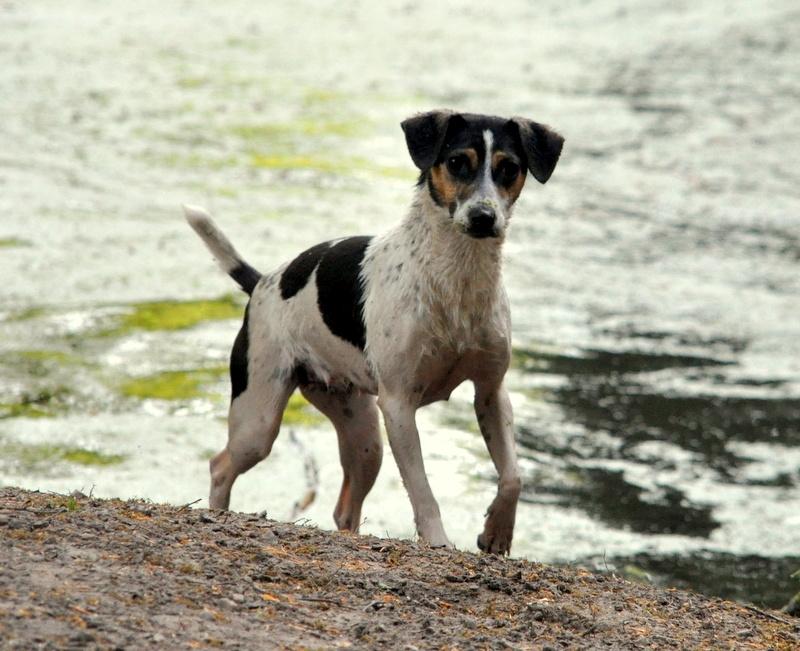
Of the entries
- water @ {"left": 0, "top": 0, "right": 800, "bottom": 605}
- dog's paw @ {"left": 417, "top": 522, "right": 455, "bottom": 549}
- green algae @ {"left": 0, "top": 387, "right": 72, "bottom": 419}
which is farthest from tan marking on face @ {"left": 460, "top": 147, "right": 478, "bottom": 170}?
green algae @ {"left": 0, "top": 387, "right": 72, "bottom": 419}

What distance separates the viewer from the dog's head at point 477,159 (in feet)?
22.6

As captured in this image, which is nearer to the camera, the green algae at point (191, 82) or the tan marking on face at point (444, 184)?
the tan marking on face at point (444, 184)

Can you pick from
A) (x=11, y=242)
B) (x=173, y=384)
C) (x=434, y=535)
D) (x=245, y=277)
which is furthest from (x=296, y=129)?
(x=434, y=535)

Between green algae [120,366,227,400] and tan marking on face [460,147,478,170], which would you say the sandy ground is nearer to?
tan marking on face [460,147,478,170]

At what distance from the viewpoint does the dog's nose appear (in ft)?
22.3

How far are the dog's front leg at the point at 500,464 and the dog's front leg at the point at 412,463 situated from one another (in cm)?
24

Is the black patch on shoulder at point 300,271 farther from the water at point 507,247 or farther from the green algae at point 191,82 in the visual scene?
the green algae at point 191,82

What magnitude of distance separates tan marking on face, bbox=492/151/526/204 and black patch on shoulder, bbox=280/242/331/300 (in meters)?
1.31

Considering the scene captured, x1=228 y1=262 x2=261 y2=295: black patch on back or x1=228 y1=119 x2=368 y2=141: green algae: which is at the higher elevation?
x1=228 y1=262 x2=261 y2=295: black patch on back

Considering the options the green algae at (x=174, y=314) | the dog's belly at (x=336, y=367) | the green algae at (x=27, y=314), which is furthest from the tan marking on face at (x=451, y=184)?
the green algae at (x=27, y=314)

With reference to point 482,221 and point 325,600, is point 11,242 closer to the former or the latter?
point 482,221

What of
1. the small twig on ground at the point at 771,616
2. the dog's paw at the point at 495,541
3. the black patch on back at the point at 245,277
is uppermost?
the black patch on back at the point at 245,277

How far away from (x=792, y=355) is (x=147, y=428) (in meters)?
6.07

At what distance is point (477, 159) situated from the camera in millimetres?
6996
